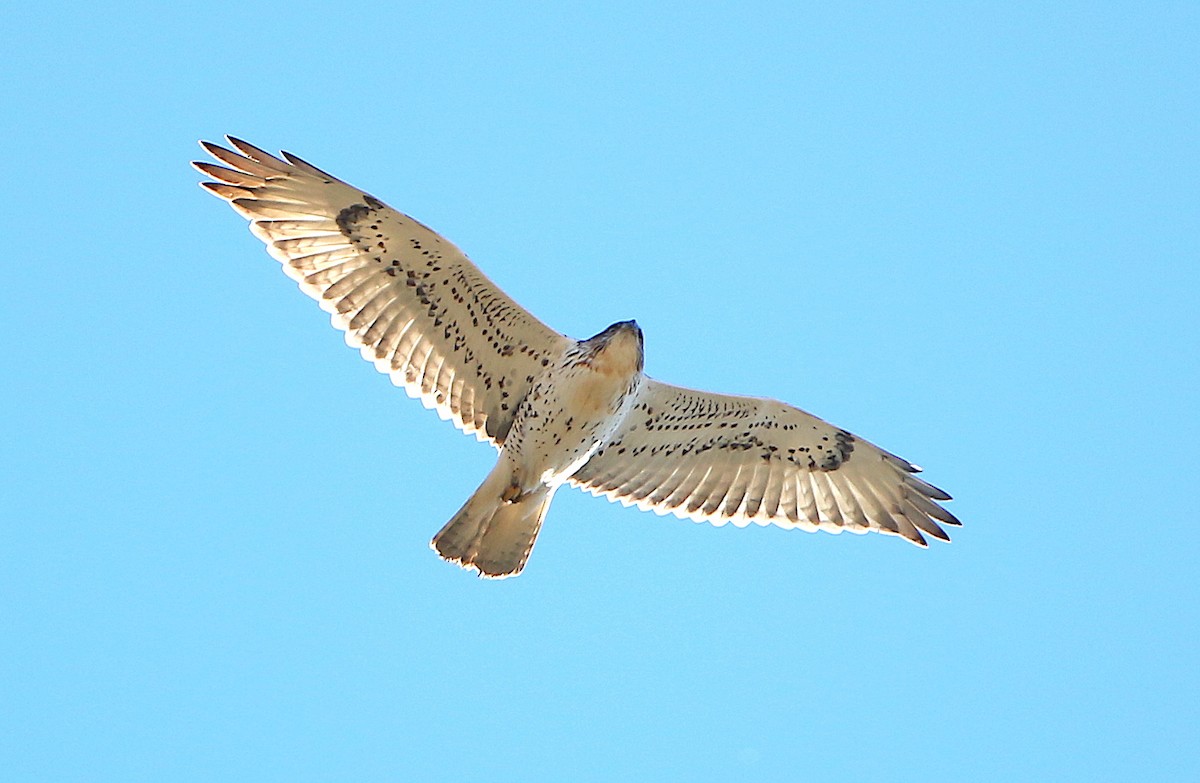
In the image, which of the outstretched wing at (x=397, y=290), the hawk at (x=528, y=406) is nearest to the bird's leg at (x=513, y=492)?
the hawk at (x=528, y=406)

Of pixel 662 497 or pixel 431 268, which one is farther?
pixel 662 497

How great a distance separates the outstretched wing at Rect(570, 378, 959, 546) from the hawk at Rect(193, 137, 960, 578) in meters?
0.01

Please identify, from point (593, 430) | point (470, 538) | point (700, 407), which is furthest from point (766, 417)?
point (470, 538)

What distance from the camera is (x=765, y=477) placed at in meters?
11.2

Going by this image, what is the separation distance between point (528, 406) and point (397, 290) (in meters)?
1.21

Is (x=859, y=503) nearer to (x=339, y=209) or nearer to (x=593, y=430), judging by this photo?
(x=593, y=430)

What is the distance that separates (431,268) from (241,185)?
140cm

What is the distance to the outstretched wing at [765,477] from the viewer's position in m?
11.0

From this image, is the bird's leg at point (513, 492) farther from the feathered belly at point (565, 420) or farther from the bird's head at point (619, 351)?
the bird's head at point (619, 351)

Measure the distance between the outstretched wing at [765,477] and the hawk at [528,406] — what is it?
10 mm

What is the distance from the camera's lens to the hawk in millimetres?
10352

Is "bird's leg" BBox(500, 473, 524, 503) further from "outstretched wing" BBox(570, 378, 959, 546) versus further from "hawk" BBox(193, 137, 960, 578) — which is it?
"outstretched wing" BBox(570, 378, 959, 546)

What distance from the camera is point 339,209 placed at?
1044 cm

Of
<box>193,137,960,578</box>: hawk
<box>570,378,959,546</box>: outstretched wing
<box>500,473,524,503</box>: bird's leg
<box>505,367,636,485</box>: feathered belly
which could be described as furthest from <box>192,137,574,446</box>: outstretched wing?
<box>570,378,959,546</box>: outstretched wing
